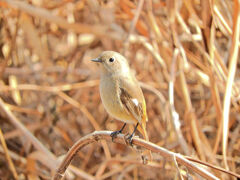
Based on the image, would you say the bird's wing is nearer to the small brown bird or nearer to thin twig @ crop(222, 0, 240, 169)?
the small brown bird

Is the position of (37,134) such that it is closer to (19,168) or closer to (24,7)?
(19,168)

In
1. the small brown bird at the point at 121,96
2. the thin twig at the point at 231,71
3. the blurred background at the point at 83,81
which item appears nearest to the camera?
the thin twig at the point at 231,71

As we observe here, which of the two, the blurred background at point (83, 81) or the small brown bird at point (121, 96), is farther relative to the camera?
the blurred background at point (83, 81)

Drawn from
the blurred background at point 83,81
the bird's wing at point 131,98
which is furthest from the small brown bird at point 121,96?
the blurred background at point 83,81

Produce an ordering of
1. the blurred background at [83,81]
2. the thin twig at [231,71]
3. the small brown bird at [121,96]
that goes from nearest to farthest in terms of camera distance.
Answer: the thin twig at [231,71]
the small brown bird at [121,96]
the blurred background at [83,81]

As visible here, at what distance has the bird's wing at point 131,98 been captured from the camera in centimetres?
200

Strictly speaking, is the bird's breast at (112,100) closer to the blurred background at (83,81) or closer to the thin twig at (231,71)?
the thin twig at (231,71)

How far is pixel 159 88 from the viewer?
11.7 feet

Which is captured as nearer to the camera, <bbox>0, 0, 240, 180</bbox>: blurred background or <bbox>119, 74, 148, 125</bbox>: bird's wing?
<bbox>119, 74, 148, 125</bbox>: bird's wing

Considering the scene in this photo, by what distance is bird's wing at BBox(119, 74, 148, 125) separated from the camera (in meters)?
2.00

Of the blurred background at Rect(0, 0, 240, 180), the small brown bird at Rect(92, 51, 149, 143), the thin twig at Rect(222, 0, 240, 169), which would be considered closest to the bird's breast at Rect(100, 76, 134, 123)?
the small brown bird at Rect(92, 51, 149, 143)

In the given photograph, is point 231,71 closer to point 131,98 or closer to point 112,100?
point 131,98

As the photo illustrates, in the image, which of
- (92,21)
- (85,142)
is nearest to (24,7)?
(92,21)

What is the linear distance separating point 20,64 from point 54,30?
0.63m
